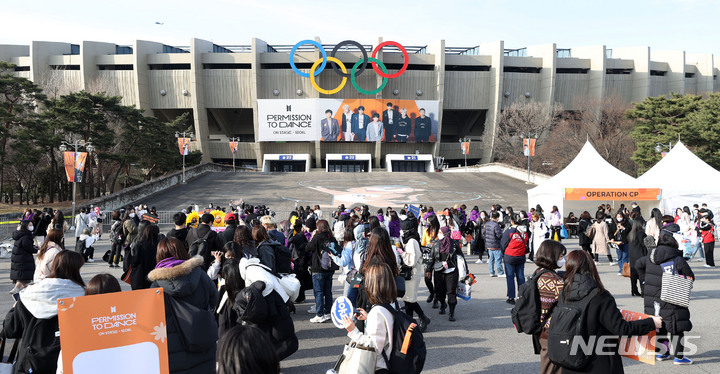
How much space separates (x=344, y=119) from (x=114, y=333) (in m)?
54.4

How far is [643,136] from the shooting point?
34781 mm

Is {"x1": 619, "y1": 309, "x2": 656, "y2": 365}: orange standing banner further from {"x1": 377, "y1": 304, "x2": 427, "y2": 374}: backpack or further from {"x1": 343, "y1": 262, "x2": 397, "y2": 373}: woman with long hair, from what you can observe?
{"x1": 343, "y1": 262, "x2": 397, "y2": 373}: woman with long hair

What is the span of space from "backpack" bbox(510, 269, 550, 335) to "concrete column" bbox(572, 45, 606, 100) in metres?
58.1

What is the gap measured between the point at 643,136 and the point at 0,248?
37.8 m

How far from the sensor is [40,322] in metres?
A: 3.46

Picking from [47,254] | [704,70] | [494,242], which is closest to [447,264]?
[494,242]

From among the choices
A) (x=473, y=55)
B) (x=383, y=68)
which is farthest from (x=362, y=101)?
(x=473, y=55)

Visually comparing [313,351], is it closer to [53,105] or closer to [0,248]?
[0,248]

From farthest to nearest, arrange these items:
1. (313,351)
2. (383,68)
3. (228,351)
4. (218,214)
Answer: (383,68) → (218,214) → (313,351) → (228,351)

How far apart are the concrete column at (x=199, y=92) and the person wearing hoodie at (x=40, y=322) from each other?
56117 mm

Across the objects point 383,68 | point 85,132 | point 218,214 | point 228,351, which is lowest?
point 218,214

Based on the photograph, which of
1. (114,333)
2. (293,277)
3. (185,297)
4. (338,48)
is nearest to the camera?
(114,333)

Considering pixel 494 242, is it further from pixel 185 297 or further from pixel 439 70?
pixel 439 70

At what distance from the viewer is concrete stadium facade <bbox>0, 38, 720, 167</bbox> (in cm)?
5541
